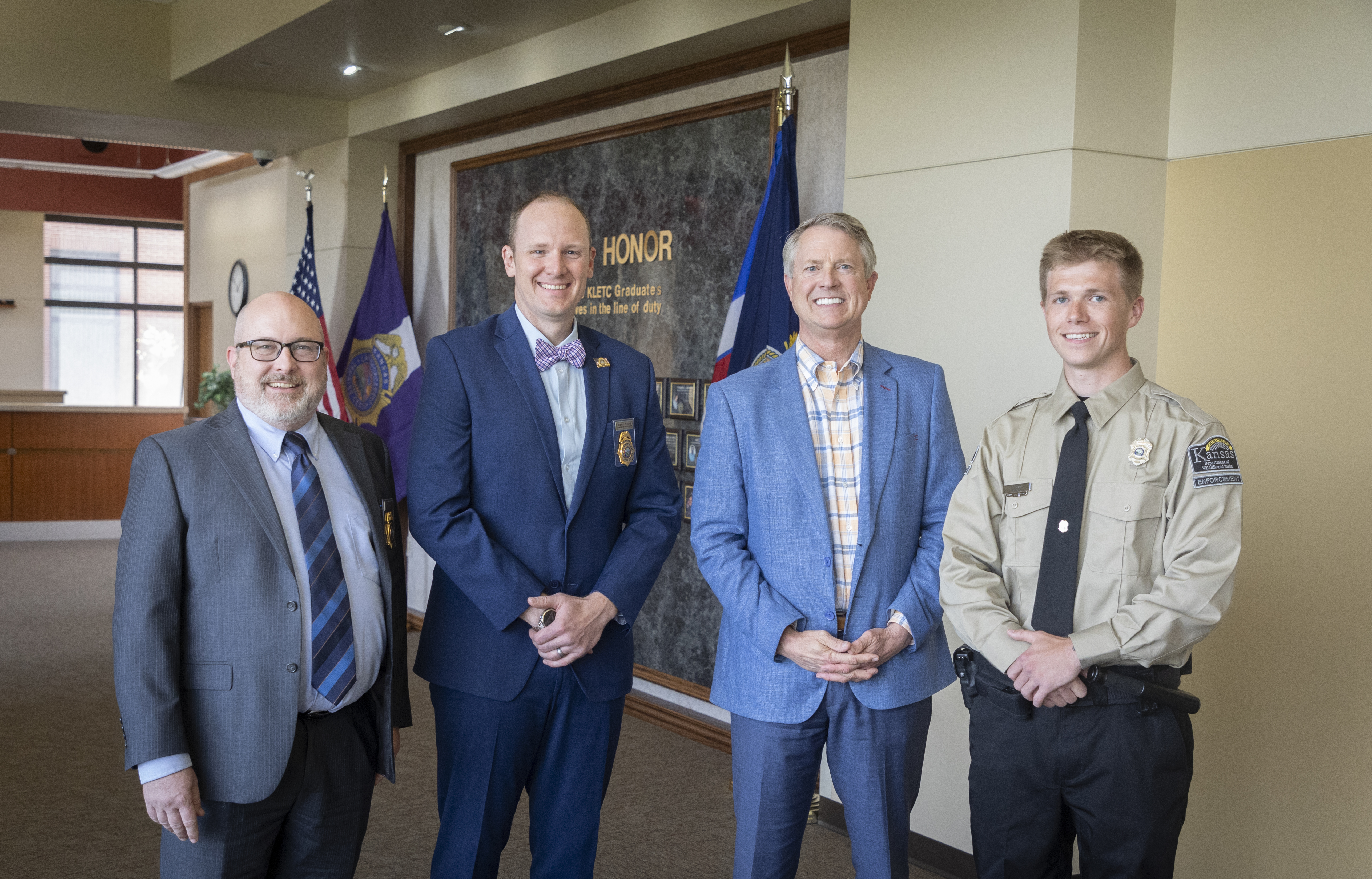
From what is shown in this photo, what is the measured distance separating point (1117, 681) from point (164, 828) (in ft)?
5.53

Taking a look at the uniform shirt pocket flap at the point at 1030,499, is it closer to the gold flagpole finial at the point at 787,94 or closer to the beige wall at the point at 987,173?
the beige wall at the point at 987,173

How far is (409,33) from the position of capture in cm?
505

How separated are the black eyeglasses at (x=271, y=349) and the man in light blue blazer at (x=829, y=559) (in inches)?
31.2

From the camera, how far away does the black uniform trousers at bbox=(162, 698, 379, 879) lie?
1923 mm

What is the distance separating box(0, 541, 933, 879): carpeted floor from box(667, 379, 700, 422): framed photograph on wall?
Result: 1412 millimetres

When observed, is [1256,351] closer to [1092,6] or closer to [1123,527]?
[1092,6]

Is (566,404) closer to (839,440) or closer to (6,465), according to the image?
(839,440)

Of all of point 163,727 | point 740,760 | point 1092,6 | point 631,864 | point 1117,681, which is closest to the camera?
point 163,727

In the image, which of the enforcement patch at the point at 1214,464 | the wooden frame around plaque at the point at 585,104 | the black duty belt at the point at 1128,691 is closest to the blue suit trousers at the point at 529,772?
the black duty belt at the point at 1128,691

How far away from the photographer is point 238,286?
10211 millimetres

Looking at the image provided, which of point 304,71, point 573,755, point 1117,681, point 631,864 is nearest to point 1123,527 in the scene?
point 1117,681

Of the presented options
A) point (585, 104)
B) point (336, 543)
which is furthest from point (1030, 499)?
point (585, 104)

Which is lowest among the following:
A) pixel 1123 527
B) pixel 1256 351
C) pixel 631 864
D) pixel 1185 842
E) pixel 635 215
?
pixel 631 864

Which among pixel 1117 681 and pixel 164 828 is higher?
pixel 1117 681
